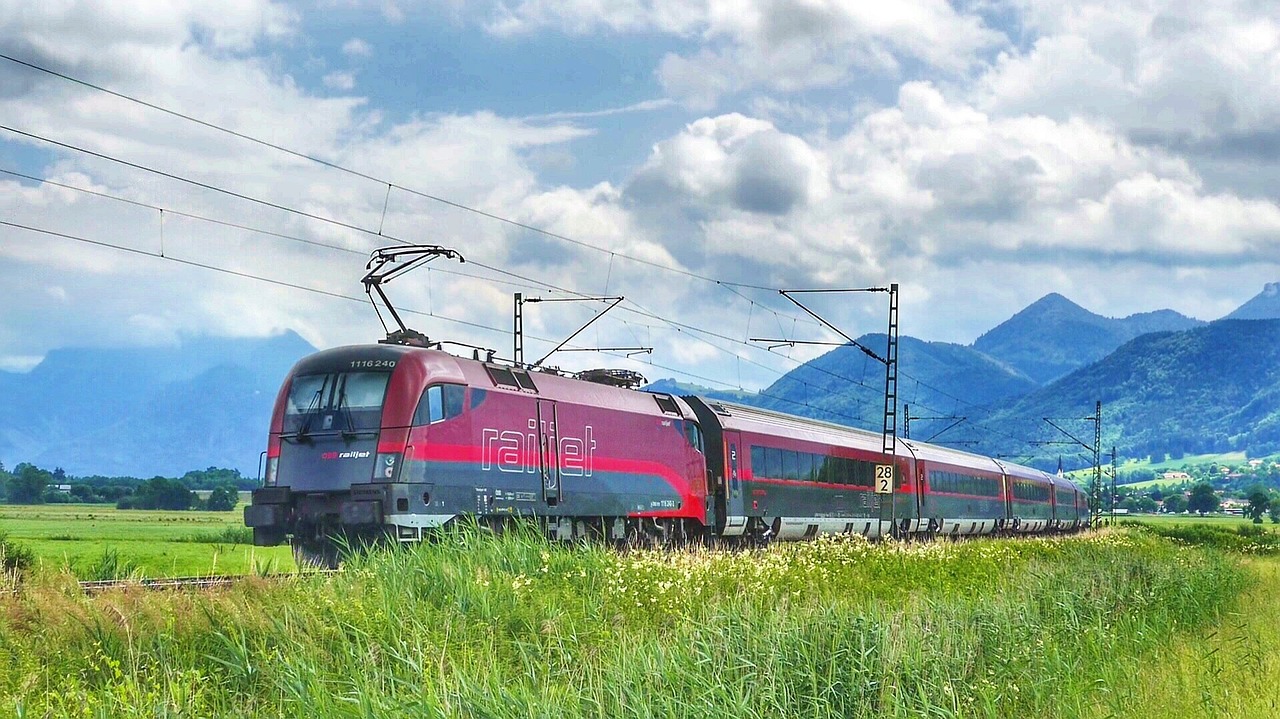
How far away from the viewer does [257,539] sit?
23.0m

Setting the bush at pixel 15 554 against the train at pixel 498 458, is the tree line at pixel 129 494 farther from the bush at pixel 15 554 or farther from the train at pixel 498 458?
the bush at pixel 15 554

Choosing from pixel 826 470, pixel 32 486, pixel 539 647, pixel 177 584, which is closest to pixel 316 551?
pixel 177 584

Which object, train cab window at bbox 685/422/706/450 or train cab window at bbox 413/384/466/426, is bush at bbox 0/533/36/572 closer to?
train cab window at bbox 413/384/466/426

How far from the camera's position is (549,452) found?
82.6 ft

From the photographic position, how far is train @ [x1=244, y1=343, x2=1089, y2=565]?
21.8 metres

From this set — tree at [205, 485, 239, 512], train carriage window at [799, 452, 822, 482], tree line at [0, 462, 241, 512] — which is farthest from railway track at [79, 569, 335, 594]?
tree at [205, 485, 239, 512]

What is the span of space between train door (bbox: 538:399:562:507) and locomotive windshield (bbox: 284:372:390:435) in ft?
12.7

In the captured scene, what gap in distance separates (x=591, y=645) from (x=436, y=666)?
6.85 feet

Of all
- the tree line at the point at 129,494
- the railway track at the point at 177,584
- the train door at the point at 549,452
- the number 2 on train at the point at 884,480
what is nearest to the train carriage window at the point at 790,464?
the number 2 on train at the point at 884,480

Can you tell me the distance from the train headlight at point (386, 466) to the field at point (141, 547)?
2.06 meters

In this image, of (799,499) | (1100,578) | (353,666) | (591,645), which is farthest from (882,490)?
(353,666)

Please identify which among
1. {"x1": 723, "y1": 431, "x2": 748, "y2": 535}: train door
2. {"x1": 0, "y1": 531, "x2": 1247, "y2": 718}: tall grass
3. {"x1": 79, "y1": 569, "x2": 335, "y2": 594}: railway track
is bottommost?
{"x1": 0, "y1": 531, "x2": 1247, "y2": 718}: tall grass

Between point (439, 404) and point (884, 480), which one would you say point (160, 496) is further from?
point (439, 404)

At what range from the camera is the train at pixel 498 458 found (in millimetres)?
21844
